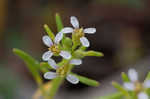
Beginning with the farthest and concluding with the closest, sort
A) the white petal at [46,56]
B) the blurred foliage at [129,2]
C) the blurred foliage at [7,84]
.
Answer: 1. the blurred foliage at [129,2]
2. the blurred foliage at [7,84]
3. the white petal at [46,56]

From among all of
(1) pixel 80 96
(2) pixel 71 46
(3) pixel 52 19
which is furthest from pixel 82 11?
(2) pixel 71 46

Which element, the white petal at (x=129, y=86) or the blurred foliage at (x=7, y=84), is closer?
the white petal at (x=129, y=86)

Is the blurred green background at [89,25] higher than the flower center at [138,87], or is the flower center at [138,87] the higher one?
the flower center at [138,87]

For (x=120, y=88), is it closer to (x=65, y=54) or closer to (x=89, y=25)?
(x=65, y=54)

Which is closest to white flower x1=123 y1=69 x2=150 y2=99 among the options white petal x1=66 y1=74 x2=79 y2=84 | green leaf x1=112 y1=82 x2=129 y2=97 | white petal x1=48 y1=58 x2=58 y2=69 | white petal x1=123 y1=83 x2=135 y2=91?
white petal x1=123 y1=83 x2=135 y2=91

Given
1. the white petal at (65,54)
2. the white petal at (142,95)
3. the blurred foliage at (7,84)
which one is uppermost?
the white petal at (65,54)

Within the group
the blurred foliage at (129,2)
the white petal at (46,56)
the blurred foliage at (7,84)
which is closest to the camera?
the white petal at (46,56)

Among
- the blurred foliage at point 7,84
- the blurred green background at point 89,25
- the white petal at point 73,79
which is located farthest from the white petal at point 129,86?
the blurred green background at point 89,25

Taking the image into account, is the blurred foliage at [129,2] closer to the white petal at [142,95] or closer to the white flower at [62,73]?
the white flower at [62,73]

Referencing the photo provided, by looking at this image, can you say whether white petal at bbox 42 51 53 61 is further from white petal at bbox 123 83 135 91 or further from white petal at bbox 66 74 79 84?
white petal at bbox 123 83 135 91
